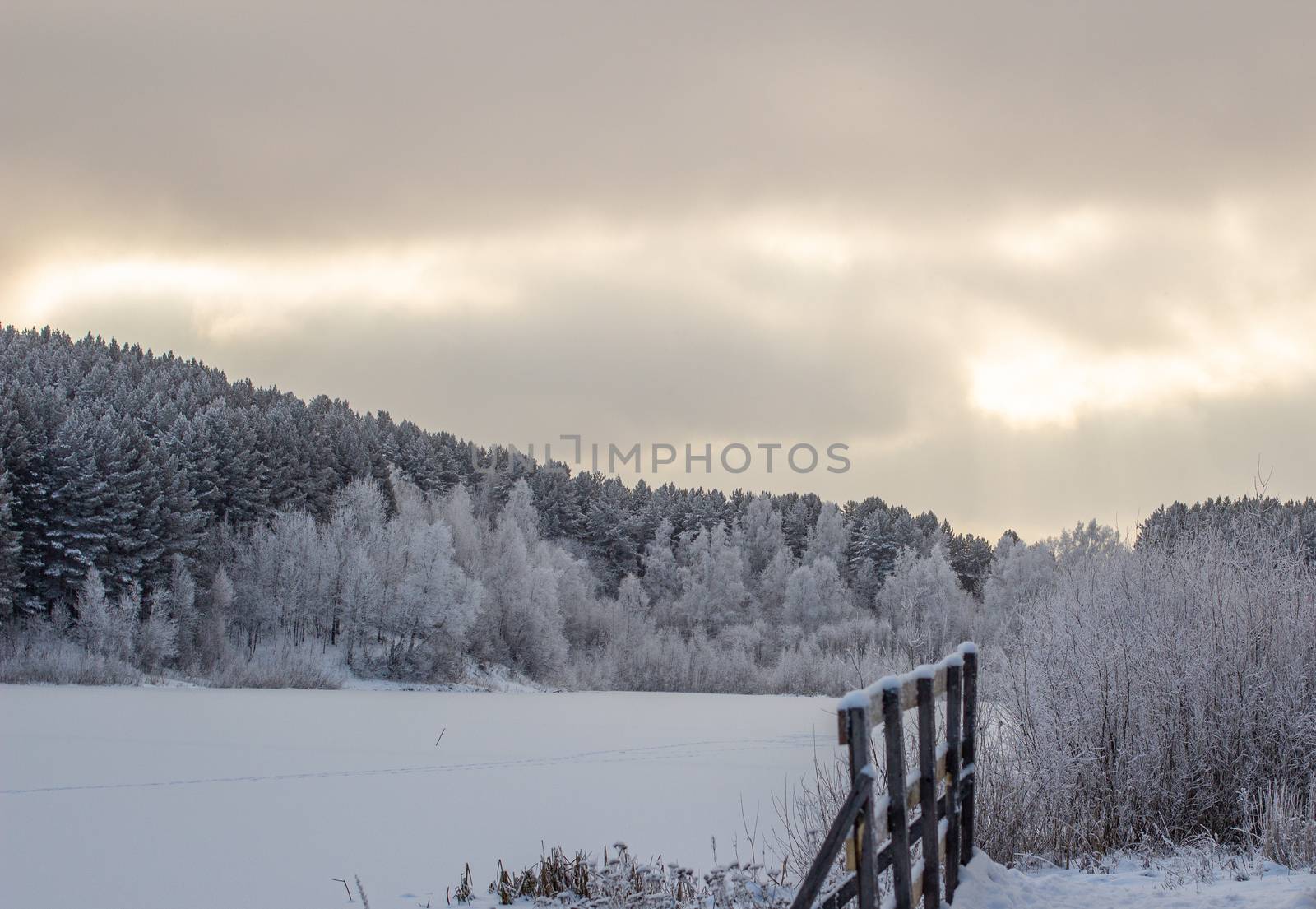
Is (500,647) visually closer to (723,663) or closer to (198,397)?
(723,663)

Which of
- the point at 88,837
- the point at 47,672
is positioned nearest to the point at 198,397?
the point at 47,672

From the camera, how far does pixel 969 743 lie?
8.31 meters

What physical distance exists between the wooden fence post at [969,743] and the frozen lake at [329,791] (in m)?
5.06

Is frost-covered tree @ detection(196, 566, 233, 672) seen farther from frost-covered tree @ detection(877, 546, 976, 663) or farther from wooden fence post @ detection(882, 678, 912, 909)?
wooden fence post @ detection(882, 678, 912, 909)

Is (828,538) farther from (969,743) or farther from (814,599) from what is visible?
(969,743)

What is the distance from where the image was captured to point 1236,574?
14328mm

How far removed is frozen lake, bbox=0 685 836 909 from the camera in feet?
44.7

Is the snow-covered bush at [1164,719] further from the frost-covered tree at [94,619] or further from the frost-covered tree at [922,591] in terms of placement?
the frost-covered tree at [922,591]

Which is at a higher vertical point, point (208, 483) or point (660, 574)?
point (208, 483)

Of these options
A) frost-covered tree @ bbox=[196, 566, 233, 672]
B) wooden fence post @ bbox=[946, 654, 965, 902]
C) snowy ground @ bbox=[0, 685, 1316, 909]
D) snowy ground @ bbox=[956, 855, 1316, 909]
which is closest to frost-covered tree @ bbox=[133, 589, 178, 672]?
frost-covered tree @ bbox=[196, 566, 233, 672]

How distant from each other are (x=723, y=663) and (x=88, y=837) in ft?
155

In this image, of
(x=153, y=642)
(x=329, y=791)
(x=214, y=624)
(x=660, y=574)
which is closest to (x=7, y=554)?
(x=153, y=642)

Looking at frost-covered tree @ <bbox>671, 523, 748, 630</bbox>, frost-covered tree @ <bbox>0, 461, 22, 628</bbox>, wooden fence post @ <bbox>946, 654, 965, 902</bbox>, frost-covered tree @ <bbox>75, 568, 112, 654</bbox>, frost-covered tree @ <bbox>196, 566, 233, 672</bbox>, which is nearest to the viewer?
wooden fence post @ <bbox>946, 654, 965, 902</bbox>

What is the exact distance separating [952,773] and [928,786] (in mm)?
968
